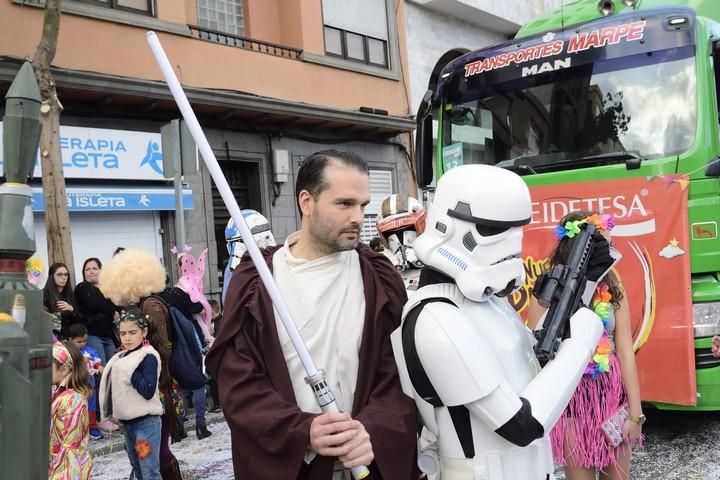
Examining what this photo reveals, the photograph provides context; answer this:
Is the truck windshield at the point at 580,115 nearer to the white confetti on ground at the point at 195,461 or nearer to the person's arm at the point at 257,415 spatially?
the white confetti on ground at the point at 195,461

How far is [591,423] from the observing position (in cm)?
321

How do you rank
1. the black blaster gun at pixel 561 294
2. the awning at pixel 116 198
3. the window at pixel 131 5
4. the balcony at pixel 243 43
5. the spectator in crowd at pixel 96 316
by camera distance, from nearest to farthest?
the black blaster gun at pixel 561 294, the spectator in crowd at pixel 96 316, the awning at pixel 116 198, the window at pixel 131 5, the balcony at pixel 243 43

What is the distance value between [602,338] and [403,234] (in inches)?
86.5

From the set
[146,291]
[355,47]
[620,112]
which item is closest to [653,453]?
[620,112]

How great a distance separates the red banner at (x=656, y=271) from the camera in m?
4.40

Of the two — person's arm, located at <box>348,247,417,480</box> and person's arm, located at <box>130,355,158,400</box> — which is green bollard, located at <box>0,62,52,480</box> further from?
person's arm, located at <box>130,355,158,400</box>

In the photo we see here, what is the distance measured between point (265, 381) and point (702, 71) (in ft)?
13.5

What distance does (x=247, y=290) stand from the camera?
204 cm

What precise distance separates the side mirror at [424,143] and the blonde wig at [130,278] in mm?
2605

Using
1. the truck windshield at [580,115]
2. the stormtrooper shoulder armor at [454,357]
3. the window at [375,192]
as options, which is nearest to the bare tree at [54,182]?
the truck windshield at [580,115]

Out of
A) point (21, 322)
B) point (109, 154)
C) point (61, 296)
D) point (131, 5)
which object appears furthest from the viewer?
point (131, 5)

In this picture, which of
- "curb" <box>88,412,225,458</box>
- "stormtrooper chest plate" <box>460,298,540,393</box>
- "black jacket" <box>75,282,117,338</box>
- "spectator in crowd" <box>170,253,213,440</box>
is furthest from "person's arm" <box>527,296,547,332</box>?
"black jacket" <box>75,282,117,338</box>

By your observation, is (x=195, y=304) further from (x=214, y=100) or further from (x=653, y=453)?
(x=214, y=100)

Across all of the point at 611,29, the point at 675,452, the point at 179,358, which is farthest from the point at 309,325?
the point at 611,29
